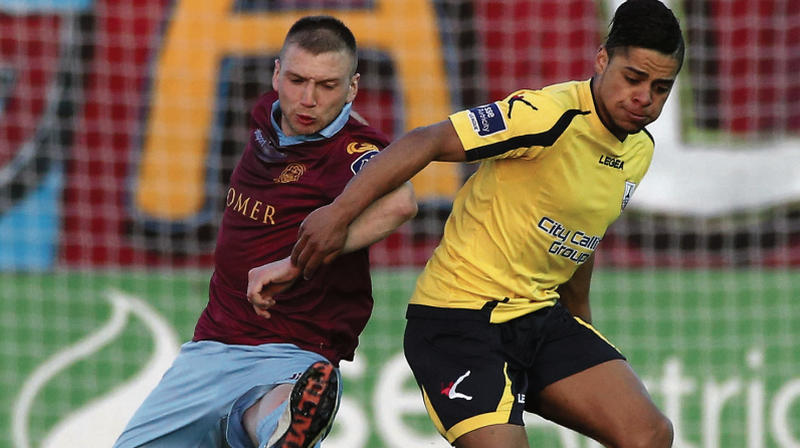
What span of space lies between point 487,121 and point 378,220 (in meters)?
0.43

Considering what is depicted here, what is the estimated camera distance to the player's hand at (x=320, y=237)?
3.20m

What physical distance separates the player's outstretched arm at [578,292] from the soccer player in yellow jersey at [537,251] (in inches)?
6.6

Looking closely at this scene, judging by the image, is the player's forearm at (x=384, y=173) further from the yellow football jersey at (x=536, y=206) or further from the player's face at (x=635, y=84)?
the player's face at (x=635, y=84)

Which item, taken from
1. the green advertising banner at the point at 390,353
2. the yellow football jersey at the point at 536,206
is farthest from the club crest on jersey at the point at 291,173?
the green advertising banner at the point at 390,353

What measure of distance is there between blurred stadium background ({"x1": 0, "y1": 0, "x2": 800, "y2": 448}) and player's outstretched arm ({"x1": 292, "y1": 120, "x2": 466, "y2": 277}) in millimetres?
3303

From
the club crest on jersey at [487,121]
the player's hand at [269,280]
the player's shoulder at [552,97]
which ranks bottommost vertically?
the player's hand at [269,280]

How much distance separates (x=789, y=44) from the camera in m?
6.76

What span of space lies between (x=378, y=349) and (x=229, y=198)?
2835mm

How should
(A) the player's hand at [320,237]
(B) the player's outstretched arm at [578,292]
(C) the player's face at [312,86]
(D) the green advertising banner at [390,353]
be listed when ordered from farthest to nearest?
1. (D) the green advertising banner at [390,353]
2. (B) the player's outstretched arm at [578,292]
3. (C) the player's face at [312,86]
4. (A) the player's hand at [320,237]

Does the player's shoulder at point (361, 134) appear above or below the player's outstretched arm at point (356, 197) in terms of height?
above

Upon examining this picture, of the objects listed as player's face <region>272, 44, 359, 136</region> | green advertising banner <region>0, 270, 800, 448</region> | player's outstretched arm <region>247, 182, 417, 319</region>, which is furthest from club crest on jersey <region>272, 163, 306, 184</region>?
green advertising banner <region>0, 270, 800, 448</region>

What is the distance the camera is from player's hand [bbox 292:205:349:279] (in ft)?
10.5

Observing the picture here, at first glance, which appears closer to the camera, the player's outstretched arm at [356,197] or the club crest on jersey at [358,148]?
the player's outstretched arm at [356,197]

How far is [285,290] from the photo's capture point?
11.4 ft
